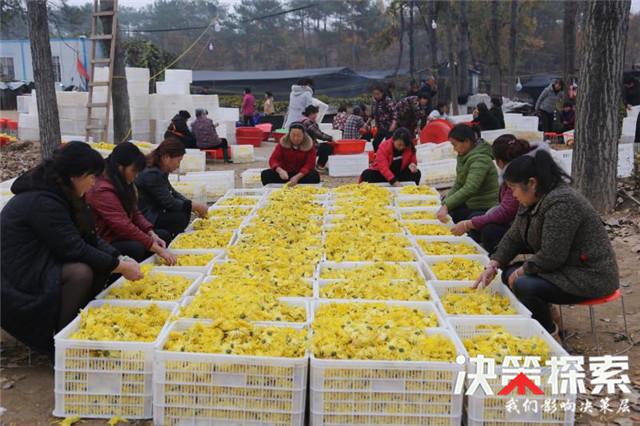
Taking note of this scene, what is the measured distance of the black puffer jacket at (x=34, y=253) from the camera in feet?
11.7

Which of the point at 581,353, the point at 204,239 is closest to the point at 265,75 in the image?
the point at 204,239

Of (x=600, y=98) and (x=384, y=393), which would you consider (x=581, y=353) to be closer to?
(x=384, y=393)

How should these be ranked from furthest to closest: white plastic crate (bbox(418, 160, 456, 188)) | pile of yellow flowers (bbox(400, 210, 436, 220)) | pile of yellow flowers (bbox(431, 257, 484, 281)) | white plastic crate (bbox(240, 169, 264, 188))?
white plastic crate (bbox(418, 160, 456, 188)), white plastic crate (bbox(240, 169, 264, 188)), pile of yellow flowers (bbox(400, 210, 436, 220)), pile of yellow flowers (bbox(431, 257, 484, 281))

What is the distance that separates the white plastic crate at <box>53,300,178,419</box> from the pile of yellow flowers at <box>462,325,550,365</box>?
1.75m

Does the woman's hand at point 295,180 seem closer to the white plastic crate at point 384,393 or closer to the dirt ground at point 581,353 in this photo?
the dirt ground at point 581,353

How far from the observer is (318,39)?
5575cm

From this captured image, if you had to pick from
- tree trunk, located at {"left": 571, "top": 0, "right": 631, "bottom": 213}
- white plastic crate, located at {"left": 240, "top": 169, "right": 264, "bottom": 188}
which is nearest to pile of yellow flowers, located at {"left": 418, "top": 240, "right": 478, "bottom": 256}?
tree trunk, located at {"left": 571, "top": 0, "right": 631, "bottom": 213}

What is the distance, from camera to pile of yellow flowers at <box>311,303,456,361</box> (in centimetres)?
309

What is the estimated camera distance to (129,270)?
3.99m

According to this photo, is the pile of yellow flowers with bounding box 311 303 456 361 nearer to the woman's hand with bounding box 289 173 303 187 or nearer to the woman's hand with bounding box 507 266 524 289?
the woman's hand with bounding box 507 266 524 289

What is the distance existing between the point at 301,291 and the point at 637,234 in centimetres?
447

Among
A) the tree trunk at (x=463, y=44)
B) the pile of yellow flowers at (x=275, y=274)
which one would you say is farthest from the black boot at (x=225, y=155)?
the tree trunk at (x=463, y=44)

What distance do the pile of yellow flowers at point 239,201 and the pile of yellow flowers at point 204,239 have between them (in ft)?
4.27

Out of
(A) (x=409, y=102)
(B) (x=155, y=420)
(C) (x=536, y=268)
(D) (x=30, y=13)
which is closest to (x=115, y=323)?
(B) (x=155, y=420)
